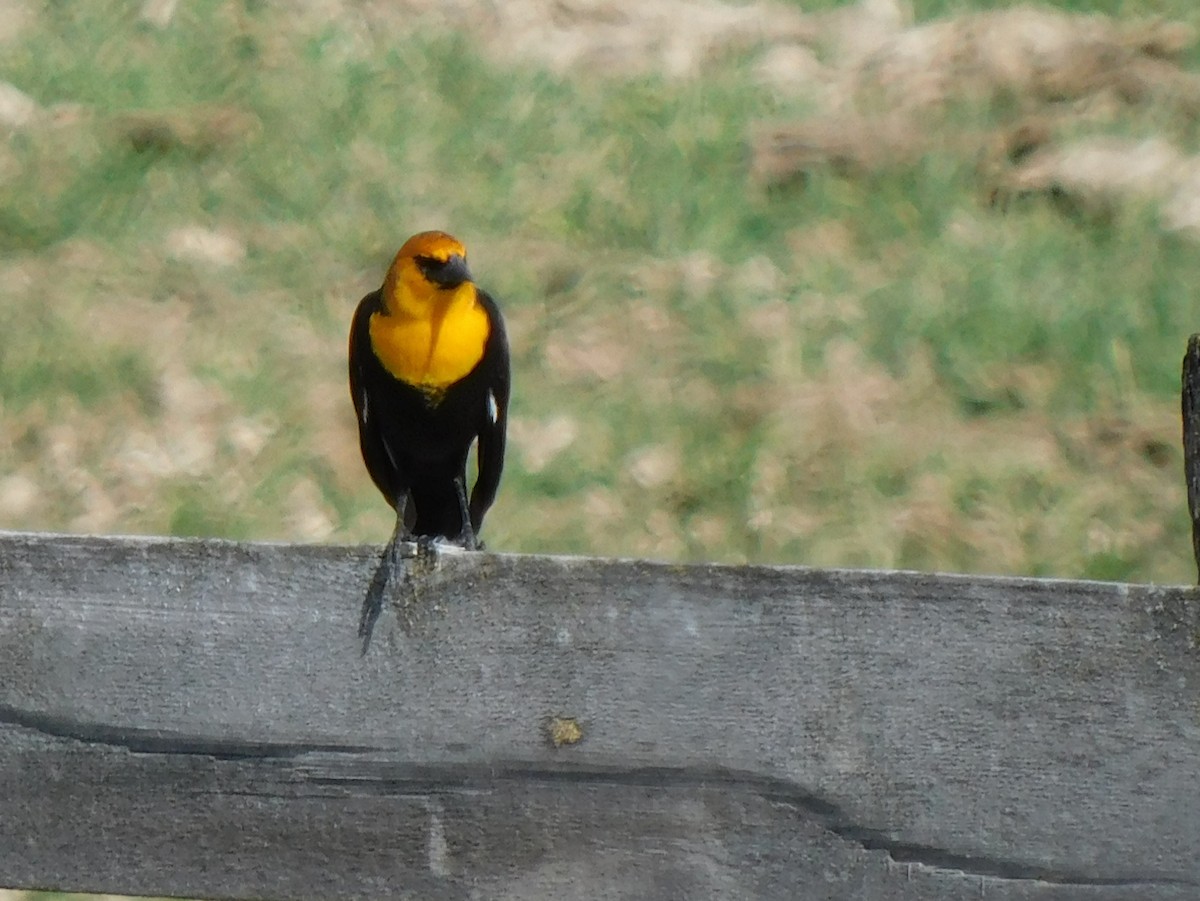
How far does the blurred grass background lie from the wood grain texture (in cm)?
→ 252

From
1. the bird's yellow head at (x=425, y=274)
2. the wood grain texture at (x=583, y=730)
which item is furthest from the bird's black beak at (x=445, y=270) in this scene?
the wood grain texture at (x=583, y=730)

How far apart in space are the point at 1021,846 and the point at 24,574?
84cm

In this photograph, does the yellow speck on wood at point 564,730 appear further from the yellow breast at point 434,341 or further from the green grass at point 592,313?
the green grass at point 592,313

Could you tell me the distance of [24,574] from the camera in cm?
146

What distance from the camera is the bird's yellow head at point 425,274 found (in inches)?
131

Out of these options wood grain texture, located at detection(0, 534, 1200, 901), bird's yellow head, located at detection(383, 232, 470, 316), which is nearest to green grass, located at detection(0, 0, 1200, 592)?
bird's yellow head, located at detection(383, 232, 470, 316)

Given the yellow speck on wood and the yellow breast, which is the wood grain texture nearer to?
the yellow speck on wood

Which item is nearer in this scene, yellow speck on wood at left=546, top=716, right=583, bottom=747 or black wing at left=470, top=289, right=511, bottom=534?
yellow speck on wood at left=546, top=716, right=583, bottom=747

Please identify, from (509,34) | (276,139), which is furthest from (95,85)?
(509,34)

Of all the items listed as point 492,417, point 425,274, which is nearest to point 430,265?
point 425,274

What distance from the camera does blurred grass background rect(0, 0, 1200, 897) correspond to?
4.18 m

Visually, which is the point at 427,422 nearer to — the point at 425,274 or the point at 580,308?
the point at 425,274

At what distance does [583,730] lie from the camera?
143 cm

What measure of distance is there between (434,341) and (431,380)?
92 mm
